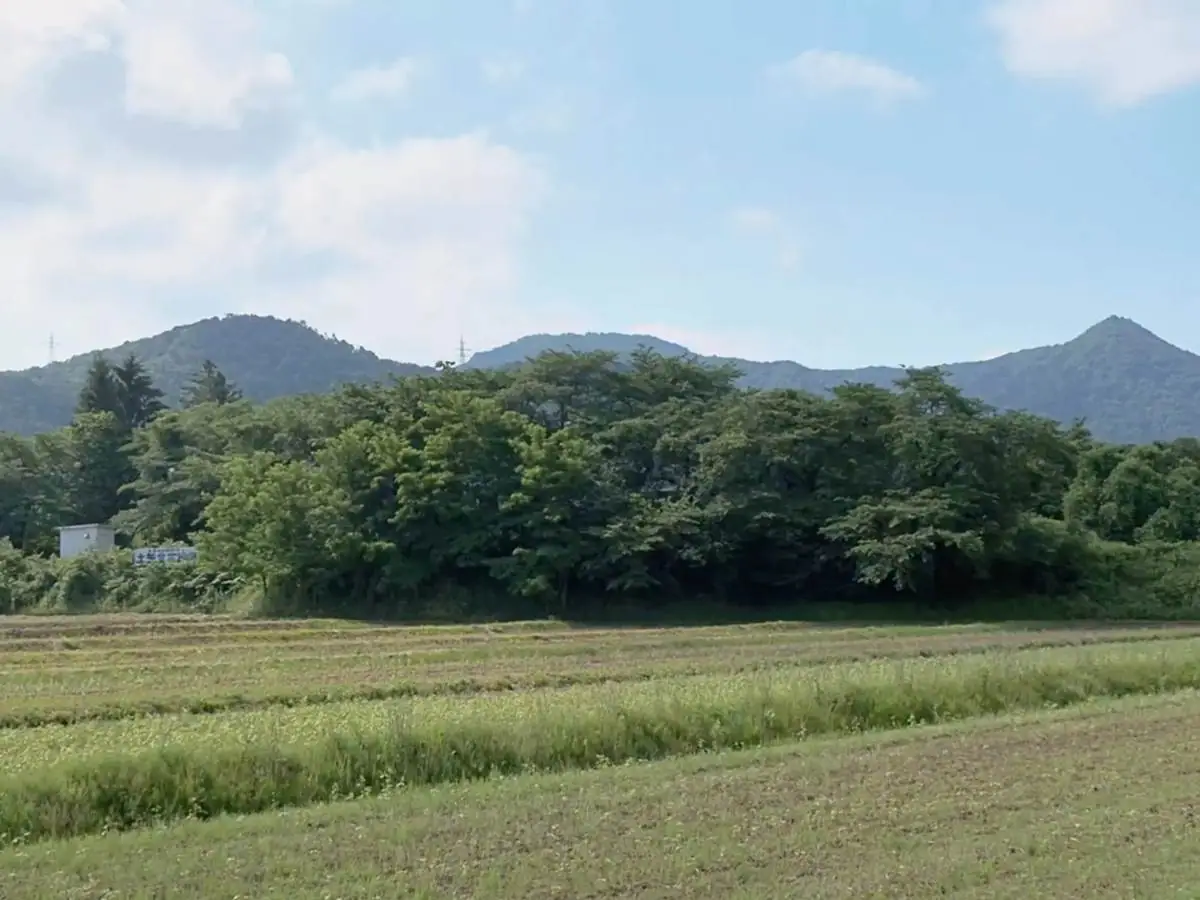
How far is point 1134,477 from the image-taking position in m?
58.6

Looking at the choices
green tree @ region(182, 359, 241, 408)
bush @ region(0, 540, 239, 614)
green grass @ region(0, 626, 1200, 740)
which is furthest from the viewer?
green tree @ region(182, 359, 241, 408)

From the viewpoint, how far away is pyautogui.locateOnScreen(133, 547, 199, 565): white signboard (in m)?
52.4

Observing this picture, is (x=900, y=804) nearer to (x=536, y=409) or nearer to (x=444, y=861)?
(x=444, y=861)

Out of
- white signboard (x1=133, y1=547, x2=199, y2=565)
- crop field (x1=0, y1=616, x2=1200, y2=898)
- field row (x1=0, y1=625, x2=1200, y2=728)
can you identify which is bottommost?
field row (x1=0, y1=625, x2=1200, y2=728)

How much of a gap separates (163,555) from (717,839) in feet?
157

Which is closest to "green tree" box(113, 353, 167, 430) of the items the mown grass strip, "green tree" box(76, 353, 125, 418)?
"green tree" box(76, 353, 125, 418)

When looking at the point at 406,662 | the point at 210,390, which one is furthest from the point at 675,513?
the point at 210,390

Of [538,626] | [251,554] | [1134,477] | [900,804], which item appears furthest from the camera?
[1134,477]

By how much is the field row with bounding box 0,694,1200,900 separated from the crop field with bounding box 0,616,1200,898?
0.12 feet

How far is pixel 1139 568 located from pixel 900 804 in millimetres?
41666

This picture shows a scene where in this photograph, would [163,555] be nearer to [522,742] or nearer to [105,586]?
[105,586]

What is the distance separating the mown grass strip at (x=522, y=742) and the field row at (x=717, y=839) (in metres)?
0.75

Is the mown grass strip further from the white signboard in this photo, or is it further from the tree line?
the white signboard

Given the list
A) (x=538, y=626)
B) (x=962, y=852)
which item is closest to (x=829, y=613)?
(x=538, y=626)
